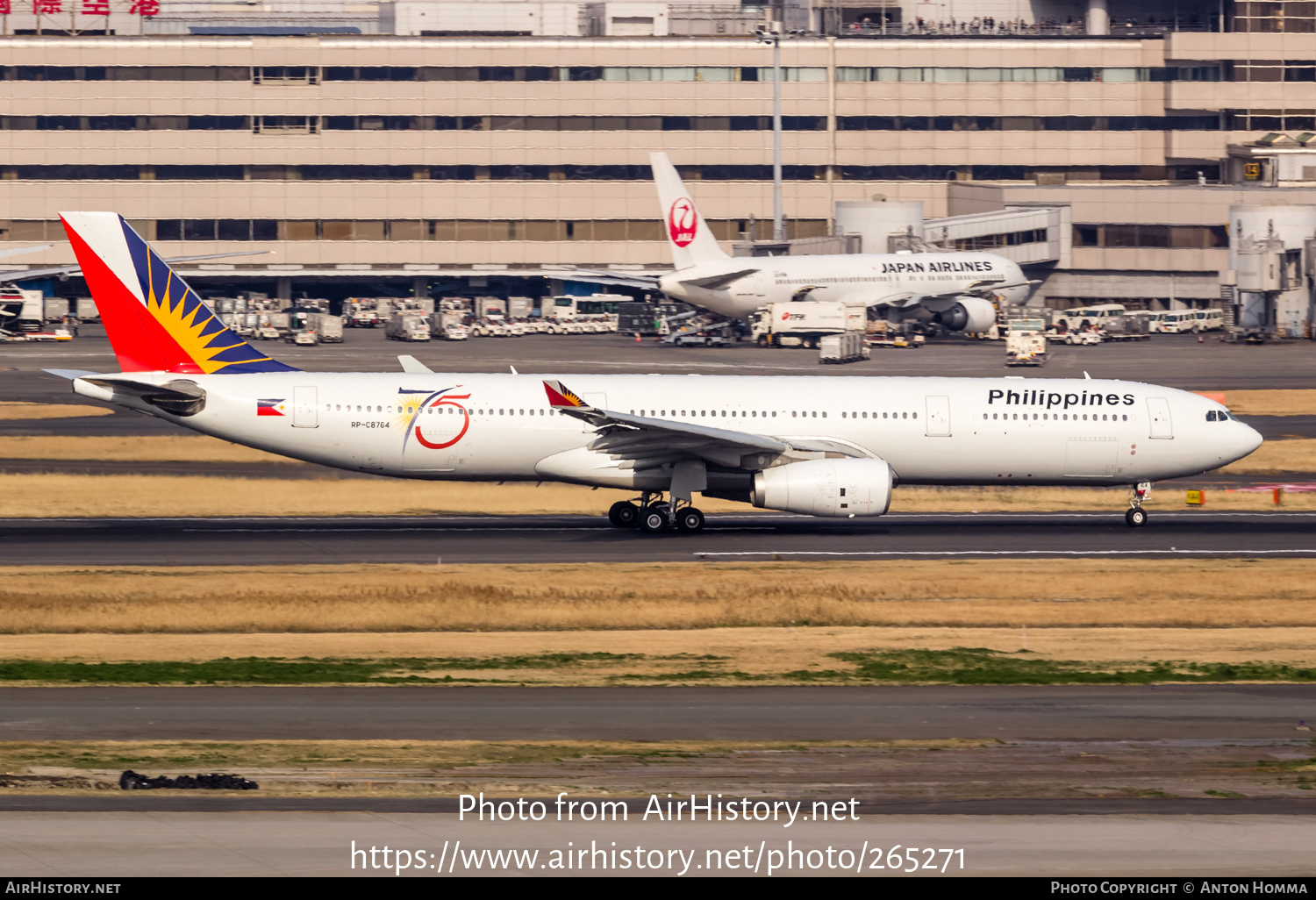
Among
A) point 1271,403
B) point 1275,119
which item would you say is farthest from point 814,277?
point 1275,119

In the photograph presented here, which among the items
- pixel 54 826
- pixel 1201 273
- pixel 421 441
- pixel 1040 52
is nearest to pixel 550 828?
pixel 54 826

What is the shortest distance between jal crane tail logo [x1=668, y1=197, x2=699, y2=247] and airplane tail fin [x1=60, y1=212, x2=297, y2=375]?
2215 inches

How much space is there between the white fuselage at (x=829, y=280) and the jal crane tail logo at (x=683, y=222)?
192 cm

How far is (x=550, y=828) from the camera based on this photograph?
19.1 metres

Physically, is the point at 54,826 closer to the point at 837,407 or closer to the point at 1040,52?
the point at 837,407

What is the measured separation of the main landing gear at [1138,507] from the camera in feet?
153

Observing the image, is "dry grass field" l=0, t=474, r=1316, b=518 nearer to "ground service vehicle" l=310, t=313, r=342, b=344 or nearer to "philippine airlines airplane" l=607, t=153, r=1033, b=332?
"philippine airlines airplane" l=607, t=153, r=1033, b=332

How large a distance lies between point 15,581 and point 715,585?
1583cm

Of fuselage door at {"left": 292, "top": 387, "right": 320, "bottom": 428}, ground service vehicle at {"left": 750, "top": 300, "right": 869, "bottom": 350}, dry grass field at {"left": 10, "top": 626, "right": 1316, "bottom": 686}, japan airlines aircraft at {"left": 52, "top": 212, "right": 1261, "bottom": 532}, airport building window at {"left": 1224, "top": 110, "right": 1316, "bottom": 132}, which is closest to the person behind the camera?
dry grass field at {"left": 10, "top": 626, "right": 1316, "bottom": 686}

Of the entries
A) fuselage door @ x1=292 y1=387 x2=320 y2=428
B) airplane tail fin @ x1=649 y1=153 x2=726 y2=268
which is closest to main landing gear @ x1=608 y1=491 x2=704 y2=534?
fuselage door @ x1=292 y1=387 x2=320 y2=428

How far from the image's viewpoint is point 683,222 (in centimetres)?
9894

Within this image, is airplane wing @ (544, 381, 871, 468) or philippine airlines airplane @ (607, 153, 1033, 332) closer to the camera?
airplane wing @ (544, 381, 871, 468)

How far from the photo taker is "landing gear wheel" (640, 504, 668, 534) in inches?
1759

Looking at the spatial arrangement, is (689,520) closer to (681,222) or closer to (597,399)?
(597,399)
